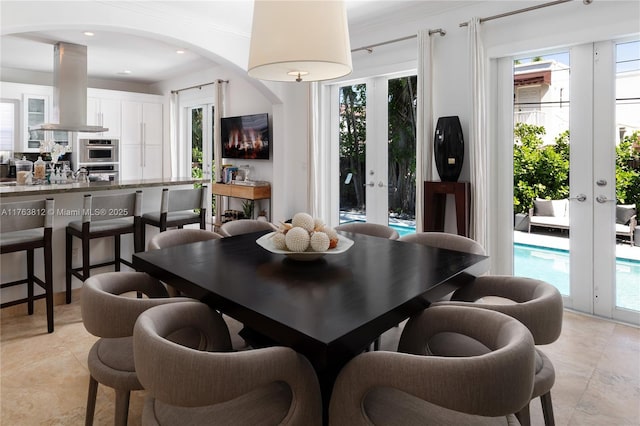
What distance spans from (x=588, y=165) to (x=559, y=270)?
92 cm

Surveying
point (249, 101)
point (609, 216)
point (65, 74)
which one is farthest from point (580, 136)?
point (65, 74)

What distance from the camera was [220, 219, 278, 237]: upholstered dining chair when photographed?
9.71ft

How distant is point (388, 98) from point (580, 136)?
198 centimetres

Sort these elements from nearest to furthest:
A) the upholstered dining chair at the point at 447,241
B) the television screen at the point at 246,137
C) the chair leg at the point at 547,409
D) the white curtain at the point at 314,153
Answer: the chair leg at the point at 547,409, the upholstered dining chair at the point at 447,241, the white curtain at the point at 314,153, the television screen at the point at 246,137

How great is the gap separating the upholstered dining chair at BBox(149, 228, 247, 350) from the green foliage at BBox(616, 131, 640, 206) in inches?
120

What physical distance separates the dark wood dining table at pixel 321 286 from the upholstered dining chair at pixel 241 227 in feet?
1.54

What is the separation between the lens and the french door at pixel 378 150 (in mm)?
4562

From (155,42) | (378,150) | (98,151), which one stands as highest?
(155,42)

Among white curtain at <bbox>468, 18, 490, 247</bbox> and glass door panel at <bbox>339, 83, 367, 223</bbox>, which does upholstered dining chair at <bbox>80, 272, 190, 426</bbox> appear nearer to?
white curtain at <bbox>468, 18, 490, 247</bbox>

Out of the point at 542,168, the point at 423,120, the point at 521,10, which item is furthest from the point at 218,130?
the point at 542,168

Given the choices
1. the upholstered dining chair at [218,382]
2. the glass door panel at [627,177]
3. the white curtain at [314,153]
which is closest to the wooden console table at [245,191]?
the white curtain at [314,153]

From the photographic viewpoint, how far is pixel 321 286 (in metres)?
1.66

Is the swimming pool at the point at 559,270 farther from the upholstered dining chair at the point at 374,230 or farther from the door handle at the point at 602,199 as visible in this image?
the upholstered dining chair at the point at 374,230

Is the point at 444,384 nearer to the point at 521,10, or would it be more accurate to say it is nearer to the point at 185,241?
the point at 185,241
